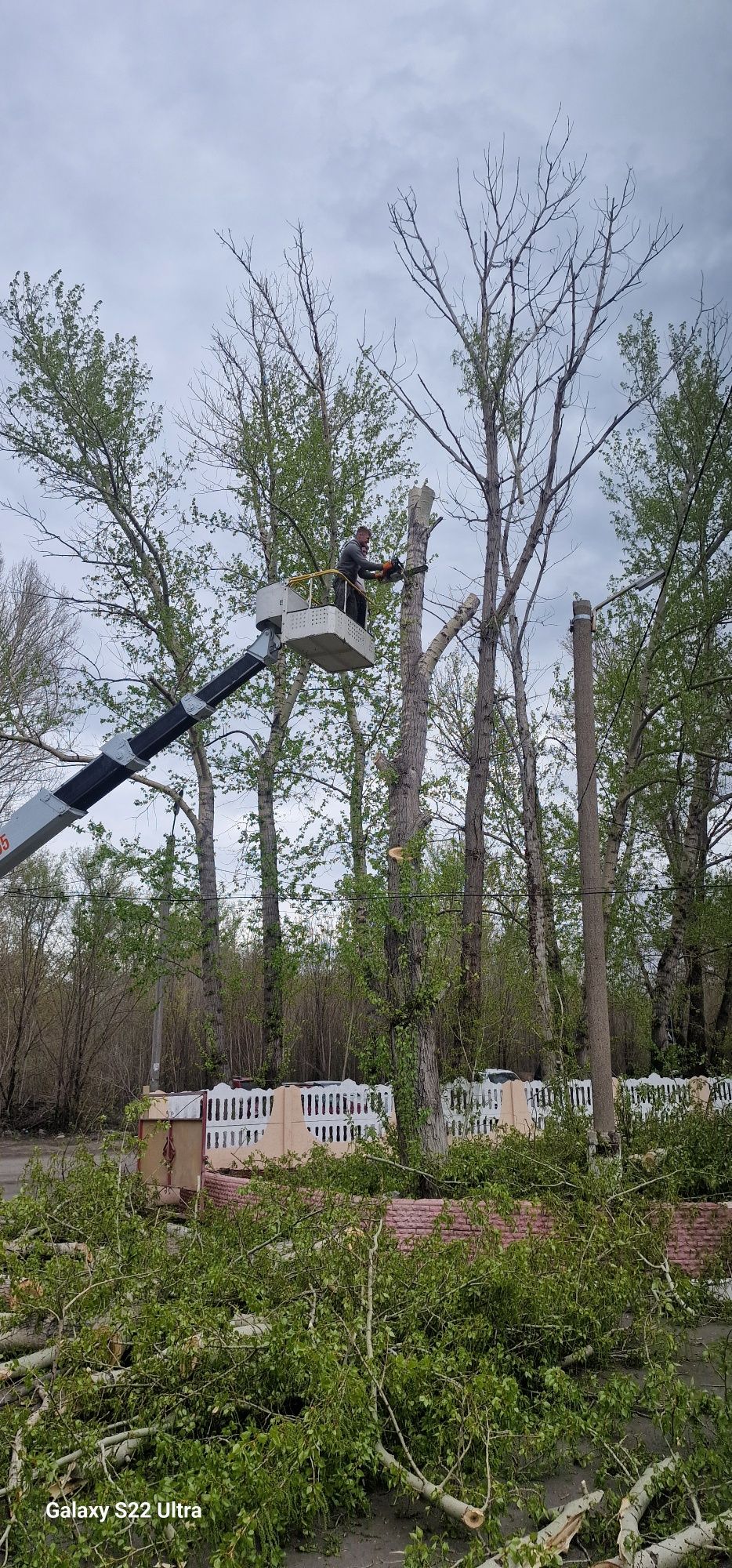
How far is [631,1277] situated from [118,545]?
15.6m

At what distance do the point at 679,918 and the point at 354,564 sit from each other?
13.6 m

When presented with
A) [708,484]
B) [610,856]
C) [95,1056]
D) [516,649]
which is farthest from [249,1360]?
[708,484]

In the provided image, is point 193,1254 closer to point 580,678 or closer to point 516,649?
point 580,678

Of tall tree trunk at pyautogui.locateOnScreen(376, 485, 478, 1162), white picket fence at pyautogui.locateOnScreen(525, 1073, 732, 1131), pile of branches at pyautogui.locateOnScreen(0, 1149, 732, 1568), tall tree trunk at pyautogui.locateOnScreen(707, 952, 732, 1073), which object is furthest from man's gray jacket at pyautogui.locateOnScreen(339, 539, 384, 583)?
tall tree trunk at pyautogui.locateOnScreen(707, 952, 732, 1073)

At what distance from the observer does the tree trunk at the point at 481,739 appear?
611 inches

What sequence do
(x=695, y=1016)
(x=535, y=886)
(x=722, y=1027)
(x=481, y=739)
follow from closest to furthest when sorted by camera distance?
(x=481, y=739), (x=535, y=886), (x=695, y=1016), (x=722, y=1027)

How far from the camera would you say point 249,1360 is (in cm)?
488

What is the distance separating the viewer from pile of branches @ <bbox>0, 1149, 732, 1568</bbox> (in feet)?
12.4

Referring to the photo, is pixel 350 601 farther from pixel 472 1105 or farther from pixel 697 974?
pixel 697 974

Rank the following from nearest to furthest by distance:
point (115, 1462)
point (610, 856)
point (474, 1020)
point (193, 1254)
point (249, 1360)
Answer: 1. point (115, 1462)
2. point (249, 1360)
3. point (193, 1254)
4. point (474, 1020)
5. point (610, 856)

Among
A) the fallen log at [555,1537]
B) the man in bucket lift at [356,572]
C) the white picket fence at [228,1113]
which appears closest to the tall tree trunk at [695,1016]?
the white picket fence at [228,1113]

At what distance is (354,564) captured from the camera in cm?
934

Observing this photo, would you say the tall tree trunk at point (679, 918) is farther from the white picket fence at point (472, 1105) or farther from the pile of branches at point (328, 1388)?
the pile of branches at point (328, 1388)

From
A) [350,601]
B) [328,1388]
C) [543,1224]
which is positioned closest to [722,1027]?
[543,1224]
